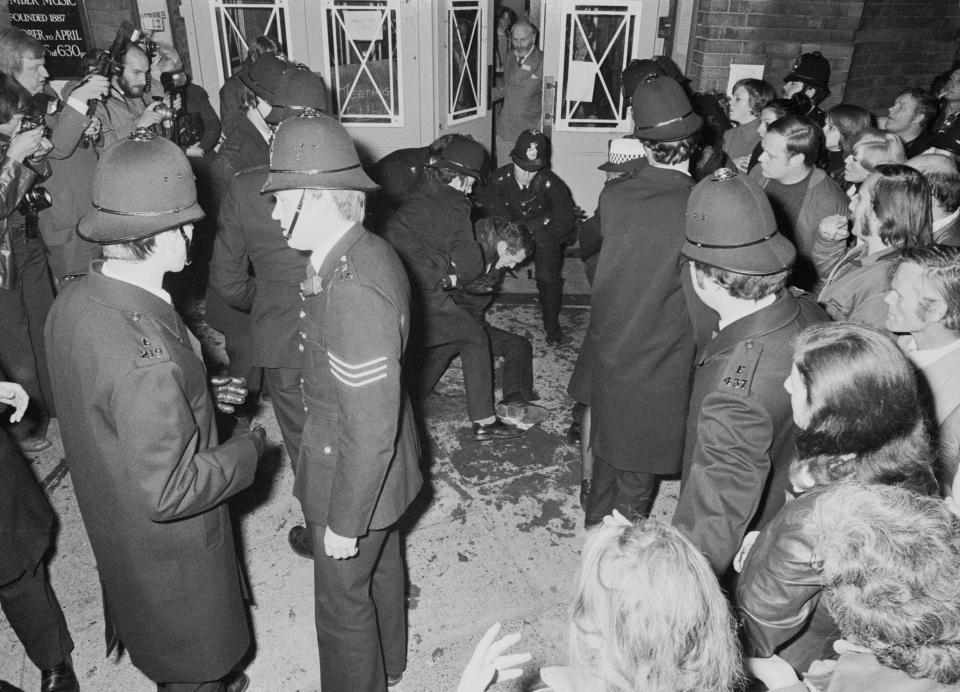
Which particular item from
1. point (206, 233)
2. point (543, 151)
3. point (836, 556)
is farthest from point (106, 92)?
point (836, 556)

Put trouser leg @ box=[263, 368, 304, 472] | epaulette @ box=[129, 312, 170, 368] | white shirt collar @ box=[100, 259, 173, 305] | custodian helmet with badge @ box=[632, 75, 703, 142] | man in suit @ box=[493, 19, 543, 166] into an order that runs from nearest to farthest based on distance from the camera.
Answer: epaulette @ box=[129, 312, 170, 368] → white shirt collar @ box=[100, 259, 173, 305] → custodian helmet with badge @ box=[632, 75, 703, 142] → trouser leg @ box=[263, 368, 304, 472] → man in suit @ box=[493, 19, 543, 166]

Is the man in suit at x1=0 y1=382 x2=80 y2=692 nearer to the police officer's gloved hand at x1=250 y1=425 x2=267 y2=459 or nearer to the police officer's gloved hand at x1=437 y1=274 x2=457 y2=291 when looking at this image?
the police officer's gloved hand at x1=250 y1=425 x2=267 y2=459

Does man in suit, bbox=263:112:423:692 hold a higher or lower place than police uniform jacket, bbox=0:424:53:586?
higher

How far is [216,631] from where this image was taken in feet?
7.72

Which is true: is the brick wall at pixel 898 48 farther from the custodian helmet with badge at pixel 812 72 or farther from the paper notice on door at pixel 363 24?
the paper notice on door at pixel 363 24

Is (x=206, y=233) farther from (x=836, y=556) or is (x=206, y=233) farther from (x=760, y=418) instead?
(x=836, y=556)

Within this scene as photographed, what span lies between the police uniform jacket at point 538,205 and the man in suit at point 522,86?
2.80 meters

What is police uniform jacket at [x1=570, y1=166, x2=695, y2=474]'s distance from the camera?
2.87 m

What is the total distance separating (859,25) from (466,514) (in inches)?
261

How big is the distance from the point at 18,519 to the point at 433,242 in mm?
2346

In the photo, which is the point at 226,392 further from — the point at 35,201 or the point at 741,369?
the point at 35,201

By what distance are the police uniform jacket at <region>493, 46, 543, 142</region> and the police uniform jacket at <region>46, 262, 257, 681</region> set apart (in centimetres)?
679

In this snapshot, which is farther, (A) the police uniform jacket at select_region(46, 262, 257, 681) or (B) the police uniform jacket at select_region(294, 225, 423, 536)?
(B) the police uniform jacket at select_region(294, 225, 423, 536)

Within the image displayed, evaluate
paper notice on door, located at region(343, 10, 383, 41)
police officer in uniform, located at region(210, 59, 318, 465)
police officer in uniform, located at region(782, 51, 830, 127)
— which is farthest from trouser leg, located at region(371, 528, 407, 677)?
paper notice on door, located at region(343, 10, 383, 41)
